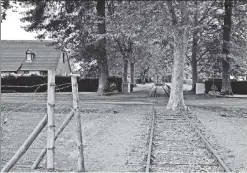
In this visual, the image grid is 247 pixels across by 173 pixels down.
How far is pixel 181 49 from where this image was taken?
19375 millimetres

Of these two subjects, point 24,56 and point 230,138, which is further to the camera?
point 24,56

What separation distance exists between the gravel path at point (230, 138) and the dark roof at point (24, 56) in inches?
1607

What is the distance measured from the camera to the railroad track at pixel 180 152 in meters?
7.38

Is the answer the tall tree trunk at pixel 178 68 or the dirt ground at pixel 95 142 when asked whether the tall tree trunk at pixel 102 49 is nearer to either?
the tall tree trunk at pixel 178 68

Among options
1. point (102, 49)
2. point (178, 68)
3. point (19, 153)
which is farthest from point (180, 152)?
point (102, 49)

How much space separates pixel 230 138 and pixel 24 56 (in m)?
48.9

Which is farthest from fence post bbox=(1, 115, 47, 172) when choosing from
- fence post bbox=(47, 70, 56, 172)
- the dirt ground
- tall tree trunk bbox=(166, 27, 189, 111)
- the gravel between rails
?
tall tree trunk bbox=(166, 27, 189, 111)

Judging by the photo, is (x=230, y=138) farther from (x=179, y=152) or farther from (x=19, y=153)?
(x=19, y=153)

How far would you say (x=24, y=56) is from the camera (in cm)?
5578

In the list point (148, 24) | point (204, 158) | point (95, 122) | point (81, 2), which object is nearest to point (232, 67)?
point (81, 2)

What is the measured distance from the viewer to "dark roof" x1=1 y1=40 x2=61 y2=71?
177ft

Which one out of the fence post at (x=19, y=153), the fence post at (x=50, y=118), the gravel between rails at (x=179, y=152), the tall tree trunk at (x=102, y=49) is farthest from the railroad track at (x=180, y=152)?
the tall tree trunk at (x=102, y=49)

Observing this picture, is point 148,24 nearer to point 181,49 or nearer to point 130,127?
point 181,49

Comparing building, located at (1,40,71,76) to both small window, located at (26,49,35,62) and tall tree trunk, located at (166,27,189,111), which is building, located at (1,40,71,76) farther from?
tall tree trunk, located at (166,27,189,111)
